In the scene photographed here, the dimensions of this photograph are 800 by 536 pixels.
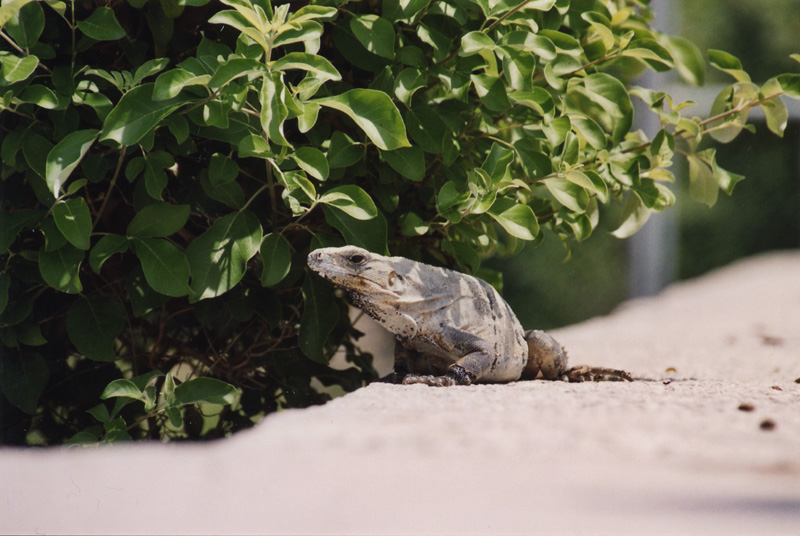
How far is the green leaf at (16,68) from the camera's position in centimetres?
202

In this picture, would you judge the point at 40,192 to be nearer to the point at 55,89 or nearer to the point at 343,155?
the point at 55,89

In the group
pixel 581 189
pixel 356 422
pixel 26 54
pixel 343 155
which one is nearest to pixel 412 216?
pixel 343 155

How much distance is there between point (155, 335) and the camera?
9.45 feet

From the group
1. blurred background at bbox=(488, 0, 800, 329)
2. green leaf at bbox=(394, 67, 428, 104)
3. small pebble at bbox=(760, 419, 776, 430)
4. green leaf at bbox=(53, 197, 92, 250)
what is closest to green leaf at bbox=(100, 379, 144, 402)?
green leaf at bbox=(53, 197, 92, 250)

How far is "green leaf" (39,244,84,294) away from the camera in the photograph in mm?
2184

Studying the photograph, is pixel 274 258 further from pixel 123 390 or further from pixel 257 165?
pixel 123 390

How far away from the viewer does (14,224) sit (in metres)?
2.27

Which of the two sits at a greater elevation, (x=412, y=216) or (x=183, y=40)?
(x=183, y=40)

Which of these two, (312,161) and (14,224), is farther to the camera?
(14,224)

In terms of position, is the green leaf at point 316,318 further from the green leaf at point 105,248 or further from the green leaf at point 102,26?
the green leaf at point 102,26

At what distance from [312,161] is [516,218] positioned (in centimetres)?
64

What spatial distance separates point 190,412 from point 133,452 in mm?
1175

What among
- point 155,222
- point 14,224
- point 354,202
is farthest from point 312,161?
point 14,224

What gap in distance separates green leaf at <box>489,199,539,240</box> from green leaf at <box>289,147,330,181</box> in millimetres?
523
